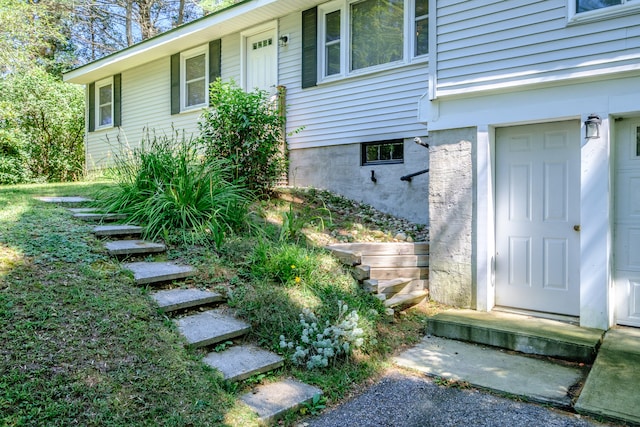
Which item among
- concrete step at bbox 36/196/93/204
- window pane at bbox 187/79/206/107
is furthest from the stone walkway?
window pane at bbox 187/79/206/107

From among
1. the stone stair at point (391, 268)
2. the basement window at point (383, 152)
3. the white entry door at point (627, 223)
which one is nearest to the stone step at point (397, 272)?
the stone stair at point (391, 268)

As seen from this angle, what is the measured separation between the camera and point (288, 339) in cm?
348

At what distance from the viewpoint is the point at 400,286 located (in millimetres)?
5066

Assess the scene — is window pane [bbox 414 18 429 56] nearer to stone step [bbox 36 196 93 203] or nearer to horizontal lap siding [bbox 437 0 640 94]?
horizontal lap siding [bbox 437 0 640 94]

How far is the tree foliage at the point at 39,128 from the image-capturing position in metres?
12.5

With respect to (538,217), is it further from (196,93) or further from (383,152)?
(196,93)

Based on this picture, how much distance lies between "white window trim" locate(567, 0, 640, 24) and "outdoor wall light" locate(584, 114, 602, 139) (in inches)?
33.9

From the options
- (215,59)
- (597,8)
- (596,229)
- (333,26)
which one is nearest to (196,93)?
(215,59)

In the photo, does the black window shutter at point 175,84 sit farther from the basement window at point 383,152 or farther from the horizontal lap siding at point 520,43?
the horizontal lap siding at point 520,43

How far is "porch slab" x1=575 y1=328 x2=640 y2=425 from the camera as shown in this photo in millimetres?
2814

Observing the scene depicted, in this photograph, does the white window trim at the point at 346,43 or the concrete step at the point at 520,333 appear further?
the white window trim at the point at 346,43

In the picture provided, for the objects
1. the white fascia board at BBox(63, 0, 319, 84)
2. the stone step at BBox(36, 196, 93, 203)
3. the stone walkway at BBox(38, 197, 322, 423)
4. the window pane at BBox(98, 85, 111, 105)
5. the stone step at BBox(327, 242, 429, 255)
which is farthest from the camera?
the window pane at BBox(98, 85, 111, 105)

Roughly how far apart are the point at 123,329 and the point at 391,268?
3078 millimetres

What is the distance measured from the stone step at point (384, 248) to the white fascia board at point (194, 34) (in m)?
5.07
